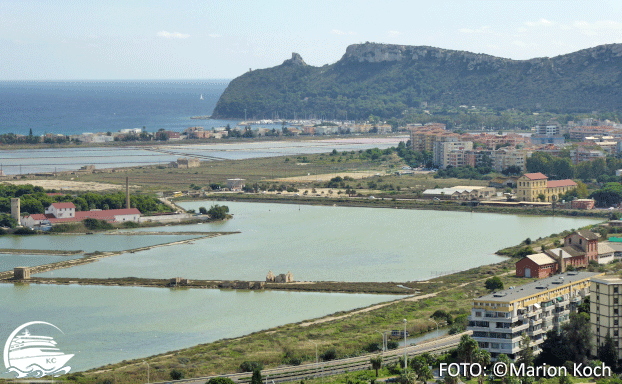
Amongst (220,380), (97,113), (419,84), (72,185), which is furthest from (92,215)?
(97,113)

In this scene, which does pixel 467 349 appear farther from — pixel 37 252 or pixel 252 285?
pixel 37 252

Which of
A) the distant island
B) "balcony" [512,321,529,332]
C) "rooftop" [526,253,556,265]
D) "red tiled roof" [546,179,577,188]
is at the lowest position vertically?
"balcony" [512,321,529,332]

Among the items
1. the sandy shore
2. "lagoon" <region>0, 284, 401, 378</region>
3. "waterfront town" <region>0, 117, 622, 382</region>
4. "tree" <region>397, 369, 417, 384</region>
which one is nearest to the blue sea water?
the sandy shore

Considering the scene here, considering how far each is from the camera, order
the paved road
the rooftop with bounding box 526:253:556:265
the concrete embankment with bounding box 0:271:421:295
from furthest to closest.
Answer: the rooftop with bounding box 526:253:556:265, the concrete embankment with bounding box 0:271:421:295, the paved road

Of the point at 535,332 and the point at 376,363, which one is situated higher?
the point at 535,332

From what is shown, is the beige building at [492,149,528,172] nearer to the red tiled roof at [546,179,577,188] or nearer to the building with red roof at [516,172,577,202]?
the red tiled roof at [546,179,577,188]

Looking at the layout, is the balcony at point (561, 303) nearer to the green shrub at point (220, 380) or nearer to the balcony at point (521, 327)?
the balcony at point (521, 327)
